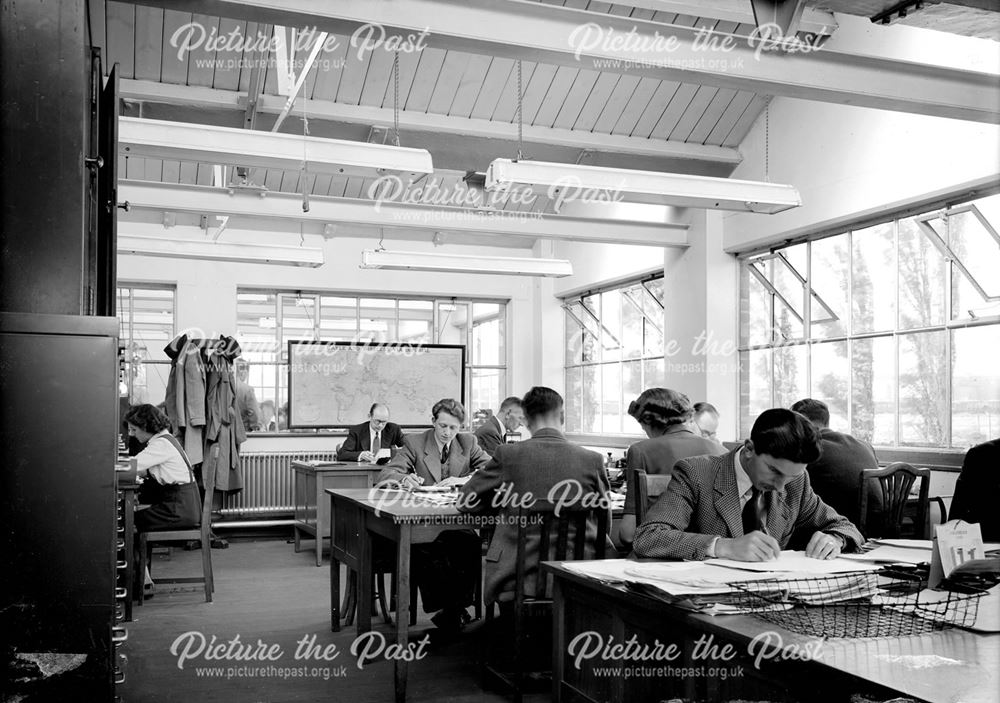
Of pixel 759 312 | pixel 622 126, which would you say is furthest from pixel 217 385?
pixel 759 312

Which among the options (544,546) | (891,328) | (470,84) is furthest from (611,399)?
(544,546)

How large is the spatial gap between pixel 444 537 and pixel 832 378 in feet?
14.6

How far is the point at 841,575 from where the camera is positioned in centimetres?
217

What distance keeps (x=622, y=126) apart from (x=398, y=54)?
239 cm

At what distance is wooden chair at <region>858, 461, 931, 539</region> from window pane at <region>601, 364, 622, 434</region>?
6.03 meters

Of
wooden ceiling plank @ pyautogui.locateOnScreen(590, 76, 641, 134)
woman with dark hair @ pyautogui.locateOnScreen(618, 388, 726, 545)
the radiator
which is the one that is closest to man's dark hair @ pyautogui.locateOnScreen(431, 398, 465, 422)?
woman with dark hair @ pyautogui.locateOnScreen(618, 388, 726, 545)

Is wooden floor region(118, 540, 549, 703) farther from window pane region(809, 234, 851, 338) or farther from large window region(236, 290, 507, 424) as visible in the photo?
window pane region(809, 234, 851, 338)

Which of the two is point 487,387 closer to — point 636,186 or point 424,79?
point 424,79

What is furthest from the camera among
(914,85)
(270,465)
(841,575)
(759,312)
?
(270,465)

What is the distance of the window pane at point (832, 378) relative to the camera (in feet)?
25.9

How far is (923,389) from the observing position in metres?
7.09

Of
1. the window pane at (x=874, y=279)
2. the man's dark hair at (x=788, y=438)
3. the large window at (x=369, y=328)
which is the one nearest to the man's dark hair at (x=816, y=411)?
the window pane at (x=874, y=279)

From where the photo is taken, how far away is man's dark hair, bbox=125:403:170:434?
6273mm

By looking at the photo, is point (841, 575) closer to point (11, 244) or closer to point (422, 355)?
point (11, 244)
